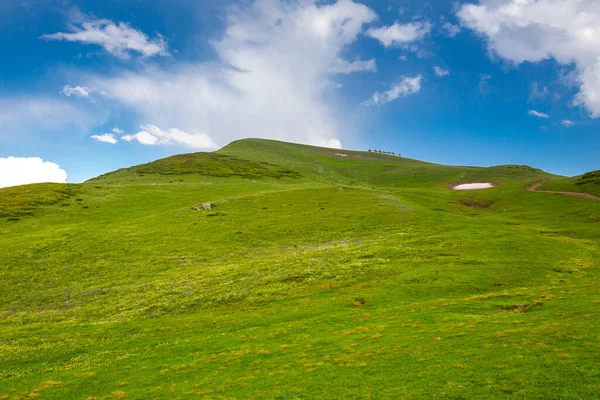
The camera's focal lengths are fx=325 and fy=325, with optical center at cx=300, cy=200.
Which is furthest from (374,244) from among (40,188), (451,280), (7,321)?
(40,188)

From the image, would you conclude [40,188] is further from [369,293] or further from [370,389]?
[370,389]

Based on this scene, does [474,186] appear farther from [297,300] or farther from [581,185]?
[297,300]

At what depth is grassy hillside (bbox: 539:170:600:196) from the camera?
84.5 metres

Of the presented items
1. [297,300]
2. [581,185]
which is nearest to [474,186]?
[581,185]

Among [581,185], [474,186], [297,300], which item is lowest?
[297,300]

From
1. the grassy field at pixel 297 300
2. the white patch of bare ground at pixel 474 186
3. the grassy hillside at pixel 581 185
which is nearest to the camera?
the grassy field at pixel 297 300

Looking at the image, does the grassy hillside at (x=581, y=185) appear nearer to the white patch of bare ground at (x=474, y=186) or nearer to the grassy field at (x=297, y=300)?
the grassy field at (x=297, y=300)

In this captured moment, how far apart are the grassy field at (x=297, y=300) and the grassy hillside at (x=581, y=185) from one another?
10.7 m

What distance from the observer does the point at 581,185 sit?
292ft

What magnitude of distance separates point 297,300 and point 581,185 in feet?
315

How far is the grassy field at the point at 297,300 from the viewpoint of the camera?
18.8 metres

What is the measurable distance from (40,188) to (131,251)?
5474 cm

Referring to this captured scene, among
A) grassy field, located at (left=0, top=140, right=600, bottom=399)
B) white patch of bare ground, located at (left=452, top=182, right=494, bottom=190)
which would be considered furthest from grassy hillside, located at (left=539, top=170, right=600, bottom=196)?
white patch of bare ground, located at (left=452, top=182, right=494, bottom=190)

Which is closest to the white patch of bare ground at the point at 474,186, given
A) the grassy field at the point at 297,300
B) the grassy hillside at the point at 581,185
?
the grassy hillside at the point at 581,185
